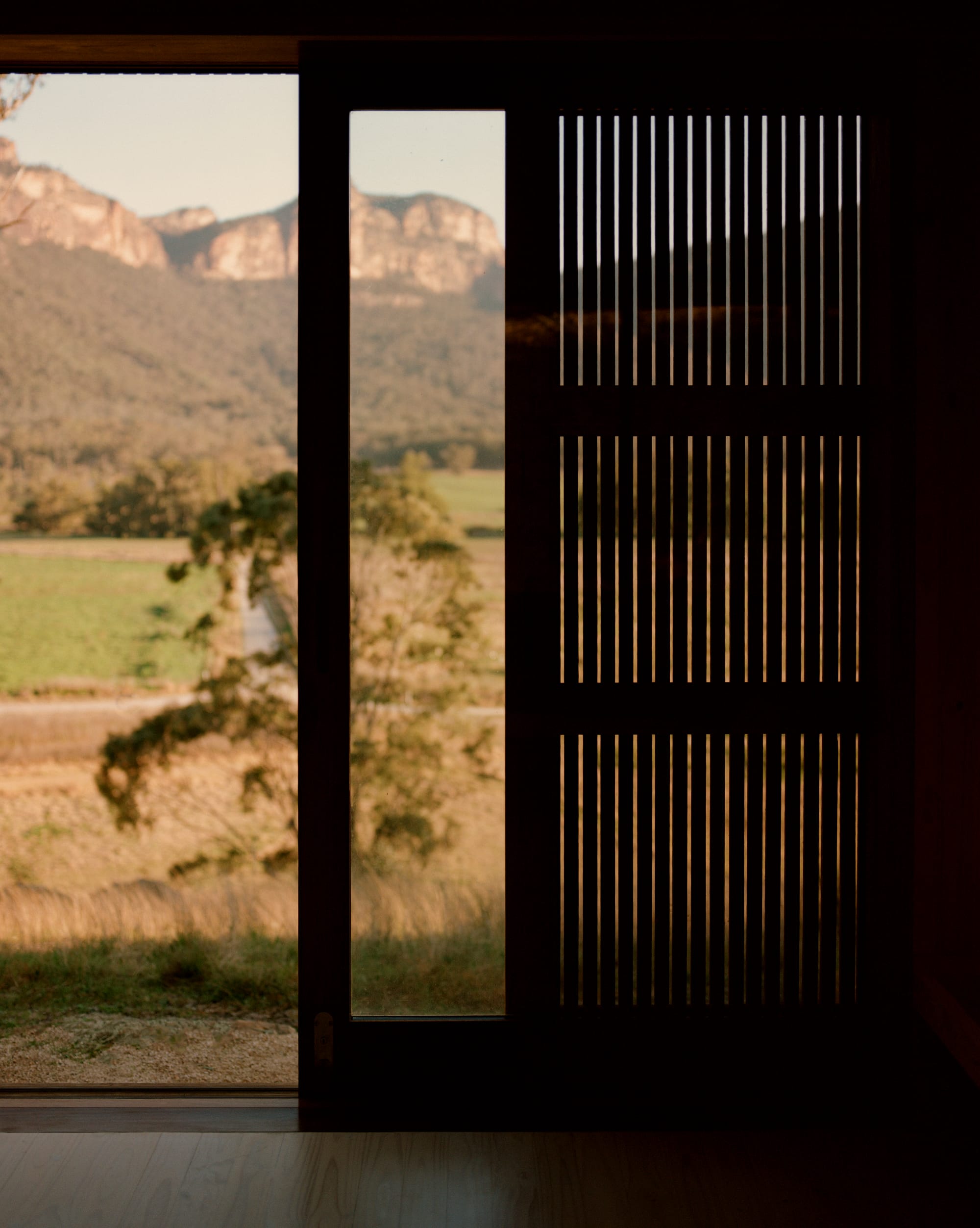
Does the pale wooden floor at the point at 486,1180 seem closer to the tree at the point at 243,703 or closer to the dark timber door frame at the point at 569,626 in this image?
the dark timber door frame at the point at 569,626

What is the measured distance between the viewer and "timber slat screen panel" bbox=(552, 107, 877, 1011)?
84.1 inches

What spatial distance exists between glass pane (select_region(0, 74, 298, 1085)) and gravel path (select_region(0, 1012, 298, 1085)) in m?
0.99

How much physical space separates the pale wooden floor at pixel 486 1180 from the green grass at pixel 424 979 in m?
0.27

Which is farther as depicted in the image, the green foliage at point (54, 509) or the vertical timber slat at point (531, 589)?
the green foliage at point (54, 509)

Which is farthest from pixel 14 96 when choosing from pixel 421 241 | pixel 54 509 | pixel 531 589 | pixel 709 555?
pixel 54 509

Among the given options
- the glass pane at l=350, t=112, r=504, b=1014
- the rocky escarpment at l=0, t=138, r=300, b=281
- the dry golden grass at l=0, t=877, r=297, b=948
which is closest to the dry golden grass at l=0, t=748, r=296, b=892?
the dry golden grass at l=0, t=877, r=297, b=948

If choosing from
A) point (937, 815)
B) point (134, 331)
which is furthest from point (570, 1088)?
point (134, 331)

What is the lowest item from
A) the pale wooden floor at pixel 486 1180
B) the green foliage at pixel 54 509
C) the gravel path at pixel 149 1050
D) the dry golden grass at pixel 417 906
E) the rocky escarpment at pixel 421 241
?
the gravel path at pixel 149 1050

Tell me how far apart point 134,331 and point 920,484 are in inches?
226

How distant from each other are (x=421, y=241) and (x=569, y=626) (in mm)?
1249

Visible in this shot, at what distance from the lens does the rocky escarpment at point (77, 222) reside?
5.37m

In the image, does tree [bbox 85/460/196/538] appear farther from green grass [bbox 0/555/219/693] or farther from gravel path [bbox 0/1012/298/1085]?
gravel path [bbox 0/1012/298/1085]

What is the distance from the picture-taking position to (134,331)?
637 centimetres

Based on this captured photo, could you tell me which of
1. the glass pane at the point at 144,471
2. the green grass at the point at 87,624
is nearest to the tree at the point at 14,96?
the glass pane at the point at 144,471
